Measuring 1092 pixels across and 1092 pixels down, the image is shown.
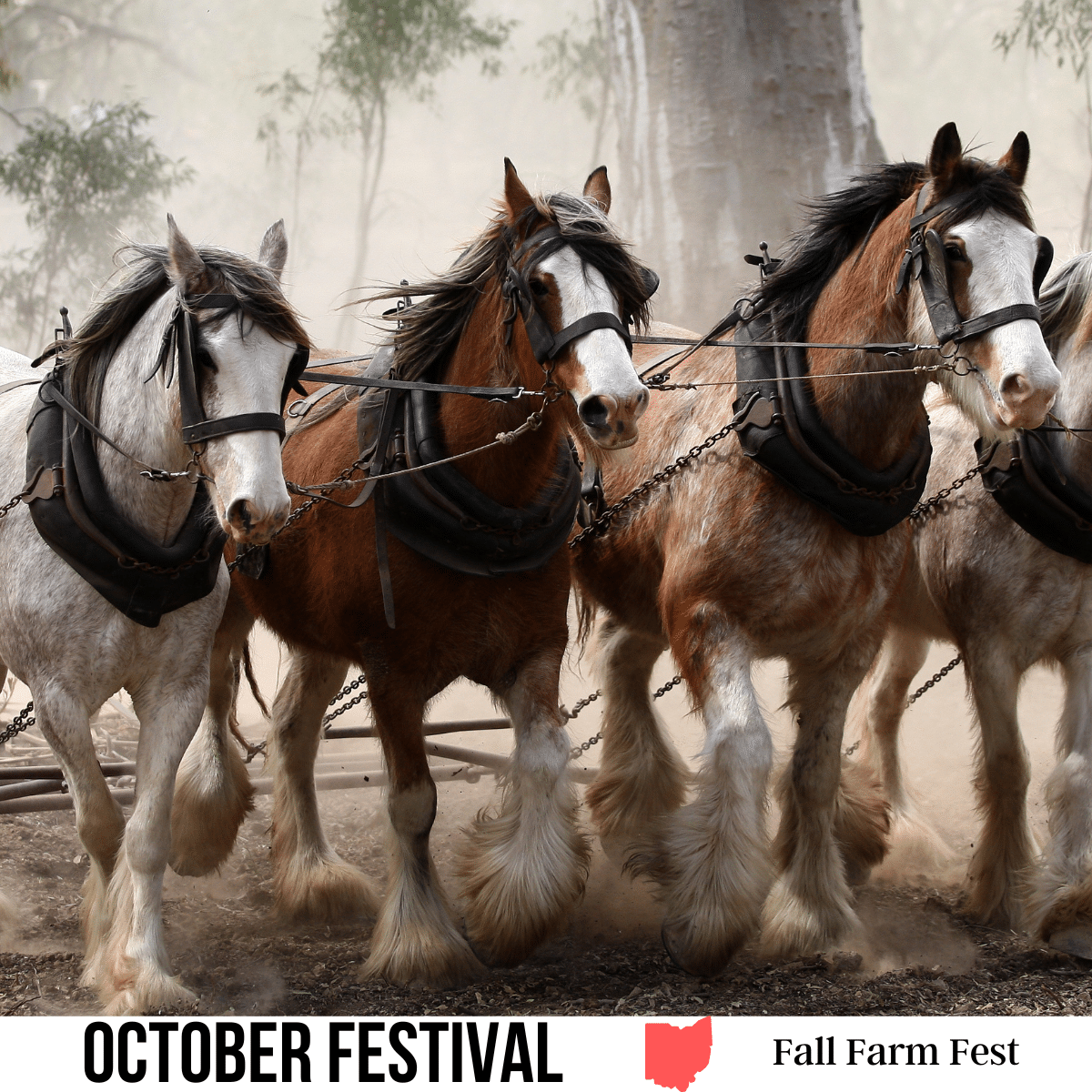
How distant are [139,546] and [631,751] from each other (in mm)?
2116

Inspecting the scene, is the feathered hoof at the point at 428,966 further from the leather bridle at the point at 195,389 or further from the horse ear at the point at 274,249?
the horse ear at the point at 274,249

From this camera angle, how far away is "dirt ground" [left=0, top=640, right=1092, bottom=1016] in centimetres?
319

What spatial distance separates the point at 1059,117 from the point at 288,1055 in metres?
34.0

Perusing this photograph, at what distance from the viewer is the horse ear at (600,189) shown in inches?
135

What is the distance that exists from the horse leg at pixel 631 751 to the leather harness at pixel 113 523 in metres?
1.76

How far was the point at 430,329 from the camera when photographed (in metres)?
3.47

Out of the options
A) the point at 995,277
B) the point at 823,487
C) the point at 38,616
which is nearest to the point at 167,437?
the point at 38,616

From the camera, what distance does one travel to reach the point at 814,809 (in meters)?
3.67

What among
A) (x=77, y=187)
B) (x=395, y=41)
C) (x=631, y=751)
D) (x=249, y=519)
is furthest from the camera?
(x=395, y=41)

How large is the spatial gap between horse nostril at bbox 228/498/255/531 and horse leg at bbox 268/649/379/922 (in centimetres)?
141

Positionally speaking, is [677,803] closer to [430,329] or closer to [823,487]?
[823,487]

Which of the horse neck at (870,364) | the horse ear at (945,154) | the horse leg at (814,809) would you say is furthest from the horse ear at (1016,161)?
the horse leg at (814,809)

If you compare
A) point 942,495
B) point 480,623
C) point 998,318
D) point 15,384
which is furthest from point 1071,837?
point 15,384

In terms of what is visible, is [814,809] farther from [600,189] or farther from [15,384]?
[15,384]
